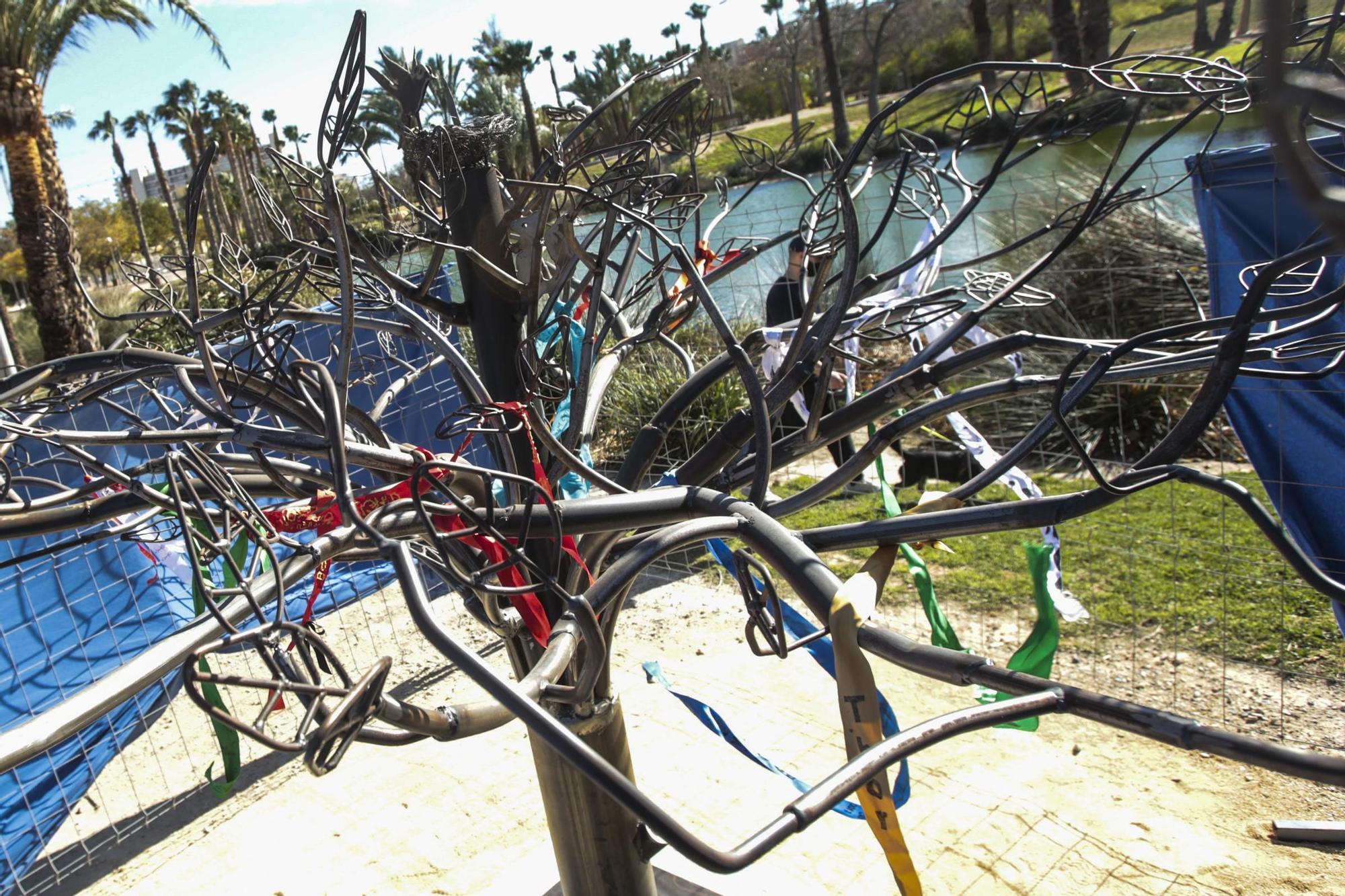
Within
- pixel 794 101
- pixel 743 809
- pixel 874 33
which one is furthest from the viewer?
pixel 874 33

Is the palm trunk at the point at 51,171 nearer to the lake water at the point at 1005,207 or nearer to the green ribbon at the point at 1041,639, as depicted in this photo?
the lake water at the point at 1005,207

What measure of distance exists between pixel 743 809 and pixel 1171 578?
9.29 ft

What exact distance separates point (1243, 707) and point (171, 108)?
150 feet

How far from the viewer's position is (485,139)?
219 centimetres

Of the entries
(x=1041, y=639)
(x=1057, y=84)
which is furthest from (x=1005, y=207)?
(x=1057, y=84)

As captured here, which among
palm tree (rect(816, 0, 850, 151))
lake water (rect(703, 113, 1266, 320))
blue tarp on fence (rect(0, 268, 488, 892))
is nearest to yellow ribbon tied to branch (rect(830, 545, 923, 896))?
blue tarp on fence (rect(0, 268, 488, 892))

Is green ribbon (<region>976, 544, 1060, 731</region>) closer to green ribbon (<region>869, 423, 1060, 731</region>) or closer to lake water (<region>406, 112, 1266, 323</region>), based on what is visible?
green ribbon (<region>869, 423, 1060, 731</region>)

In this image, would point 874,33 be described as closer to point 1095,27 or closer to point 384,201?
point 1095,27

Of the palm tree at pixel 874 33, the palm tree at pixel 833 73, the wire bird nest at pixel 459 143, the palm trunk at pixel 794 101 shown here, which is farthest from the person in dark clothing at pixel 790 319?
the palm tree at pixel 833 73

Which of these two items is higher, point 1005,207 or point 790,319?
point 1005,207

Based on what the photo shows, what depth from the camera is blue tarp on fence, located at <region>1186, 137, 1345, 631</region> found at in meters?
3.86

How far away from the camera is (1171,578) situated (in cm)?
516

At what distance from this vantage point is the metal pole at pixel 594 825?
2305 millimetres

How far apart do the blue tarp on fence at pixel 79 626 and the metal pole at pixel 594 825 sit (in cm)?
234
